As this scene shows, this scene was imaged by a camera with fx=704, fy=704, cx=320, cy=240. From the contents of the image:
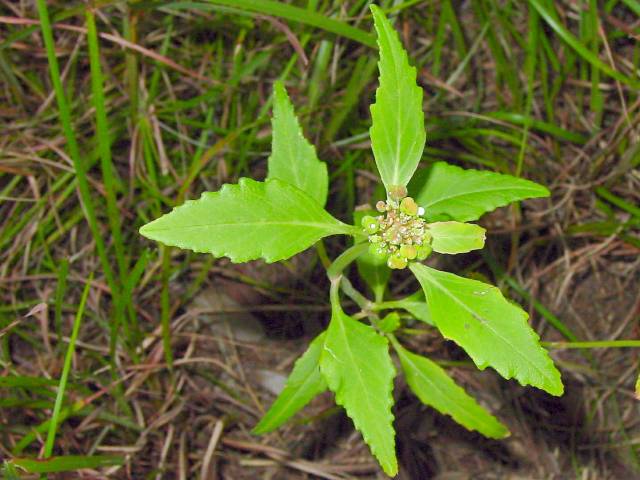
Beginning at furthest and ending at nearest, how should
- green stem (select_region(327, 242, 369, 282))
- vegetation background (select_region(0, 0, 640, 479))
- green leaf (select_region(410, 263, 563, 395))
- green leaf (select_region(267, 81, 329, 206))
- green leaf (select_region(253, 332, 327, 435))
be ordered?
1. vegetation background (select_region(0, 0, 640, 479))
2. green leaf (select_region(253, 332, 327, 435))
3. green leaf (select_region(267, 81, 329, 206))
4. green stem (select_region(327, 242, 369, 282))
5. green leaf (select_region(410, 263, 563, 395))

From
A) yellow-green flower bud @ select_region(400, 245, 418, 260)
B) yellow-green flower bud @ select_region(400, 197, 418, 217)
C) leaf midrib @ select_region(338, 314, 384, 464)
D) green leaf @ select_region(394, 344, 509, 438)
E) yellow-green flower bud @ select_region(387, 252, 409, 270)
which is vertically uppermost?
yellow-green flower bud @ select_region(400, 197, 418, 217)

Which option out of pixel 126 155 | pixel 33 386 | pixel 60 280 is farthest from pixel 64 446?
pixel 126 155

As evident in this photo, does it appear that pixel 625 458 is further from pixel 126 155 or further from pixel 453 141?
pixel 126 155

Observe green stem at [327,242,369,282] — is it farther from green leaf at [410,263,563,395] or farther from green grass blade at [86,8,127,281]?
green grass blade at [86,8,127,281]

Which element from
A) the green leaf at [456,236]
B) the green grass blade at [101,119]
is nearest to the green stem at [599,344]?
the green leaf at [456,236]

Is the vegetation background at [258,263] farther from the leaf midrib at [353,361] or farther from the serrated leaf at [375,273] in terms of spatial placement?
the leaf midrib at [353,361]

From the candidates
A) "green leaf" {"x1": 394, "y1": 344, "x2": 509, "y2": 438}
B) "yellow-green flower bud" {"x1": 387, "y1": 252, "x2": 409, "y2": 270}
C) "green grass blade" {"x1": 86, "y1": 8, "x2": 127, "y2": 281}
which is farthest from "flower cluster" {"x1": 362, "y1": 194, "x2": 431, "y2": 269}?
"green grass blade" {"x1": 86, "y1": 8, "x2": 127, "y2": 281}
